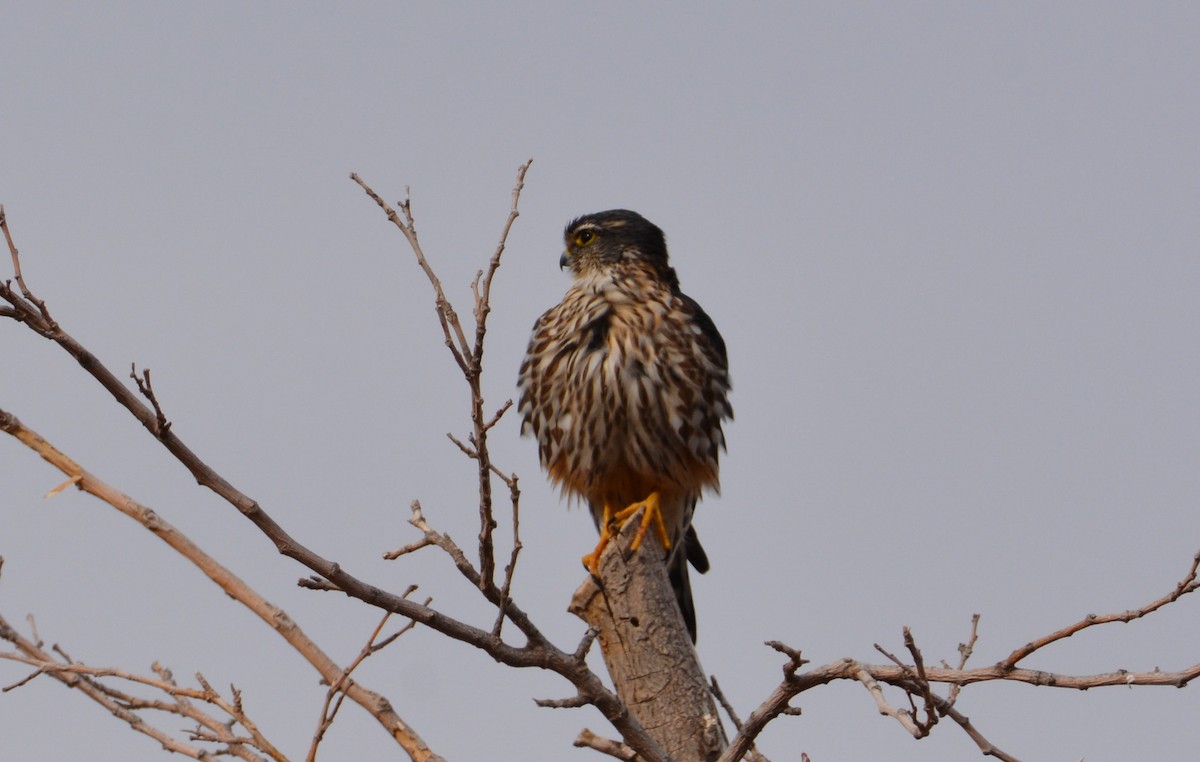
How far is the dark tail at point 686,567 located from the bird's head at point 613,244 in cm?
115

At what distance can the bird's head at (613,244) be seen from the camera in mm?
5660

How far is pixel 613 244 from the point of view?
18.8 feet

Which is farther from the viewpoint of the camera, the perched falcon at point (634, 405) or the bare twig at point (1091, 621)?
the perched falcon at point (634, 405)

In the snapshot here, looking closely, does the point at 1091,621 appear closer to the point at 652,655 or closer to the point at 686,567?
the point at 652,655

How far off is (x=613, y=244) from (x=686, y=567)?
1.45 meters

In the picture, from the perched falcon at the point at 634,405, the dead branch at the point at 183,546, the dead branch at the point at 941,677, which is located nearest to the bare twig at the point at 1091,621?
the dead branch at the point at 941,677

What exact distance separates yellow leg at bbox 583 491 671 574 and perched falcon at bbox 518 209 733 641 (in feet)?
0.04

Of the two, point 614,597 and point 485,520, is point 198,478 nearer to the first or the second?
point 485,520

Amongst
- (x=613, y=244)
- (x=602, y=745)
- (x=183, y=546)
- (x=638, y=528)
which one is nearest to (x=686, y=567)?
(x=638, y=528)

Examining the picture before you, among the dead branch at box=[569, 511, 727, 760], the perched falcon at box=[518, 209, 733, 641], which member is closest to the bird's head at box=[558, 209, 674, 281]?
the perched falcon at box=[518, 209, 733, 641]

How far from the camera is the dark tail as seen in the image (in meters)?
→ 4.99

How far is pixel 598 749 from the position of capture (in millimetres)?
2656

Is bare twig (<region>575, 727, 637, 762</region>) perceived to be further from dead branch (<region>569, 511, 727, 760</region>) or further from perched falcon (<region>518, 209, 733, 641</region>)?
perched falcon (<region>518, 209, 733, 641</region>)

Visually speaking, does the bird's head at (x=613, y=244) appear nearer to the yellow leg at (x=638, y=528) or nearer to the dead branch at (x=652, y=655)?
the yellow leg at (x=638, y=528)
